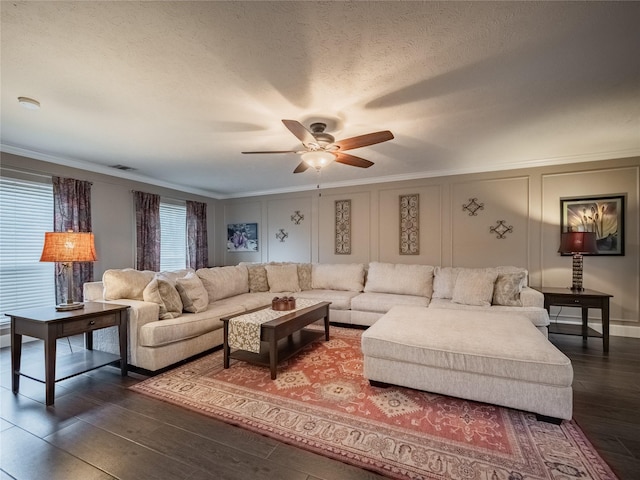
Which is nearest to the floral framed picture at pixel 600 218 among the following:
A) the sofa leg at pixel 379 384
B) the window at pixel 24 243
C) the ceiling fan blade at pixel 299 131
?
the sofa leg at pixel 379 384

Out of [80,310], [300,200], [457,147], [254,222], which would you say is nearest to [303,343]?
[80,310]

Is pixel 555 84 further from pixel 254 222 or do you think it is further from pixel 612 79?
pixel 254 222

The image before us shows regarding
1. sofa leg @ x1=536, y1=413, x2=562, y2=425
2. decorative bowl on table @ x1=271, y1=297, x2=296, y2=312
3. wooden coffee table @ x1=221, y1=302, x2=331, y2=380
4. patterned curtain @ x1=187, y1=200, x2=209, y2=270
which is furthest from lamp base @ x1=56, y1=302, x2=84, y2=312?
sofa leg @ x1=536, y1=413, x2=562, y2=425

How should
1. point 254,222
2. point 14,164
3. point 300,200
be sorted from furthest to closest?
point 254,222, point 300,200, point 14,164

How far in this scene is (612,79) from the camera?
212 cm

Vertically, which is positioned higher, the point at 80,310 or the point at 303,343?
the point at 80,310

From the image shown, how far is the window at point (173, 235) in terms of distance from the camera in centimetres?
557

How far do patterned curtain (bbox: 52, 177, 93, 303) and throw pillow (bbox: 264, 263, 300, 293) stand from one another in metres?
2.65

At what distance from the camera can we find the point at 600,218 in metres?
3.89

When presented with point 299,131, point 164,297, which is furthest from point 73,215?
point 299,131

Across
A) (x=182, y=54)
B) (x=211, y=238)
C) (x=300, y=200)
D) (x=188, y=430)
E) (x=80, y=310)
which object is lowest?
(x=188, y=430)

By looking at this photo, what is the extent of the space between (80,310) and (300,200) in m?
4.16

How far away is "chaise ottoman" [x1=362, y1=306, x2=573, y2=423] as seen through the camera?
1897mm

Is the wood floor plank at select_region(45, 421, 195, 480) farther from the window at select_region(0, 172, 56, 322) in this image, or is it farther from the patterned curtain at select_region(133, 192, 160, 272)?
the patterned curtain at select_region(133, 192, 160, 272)
